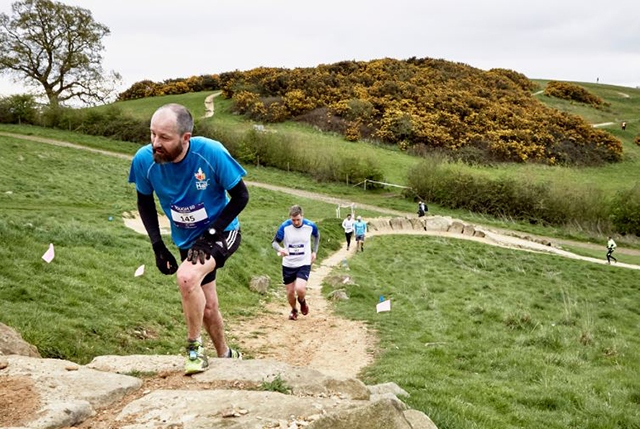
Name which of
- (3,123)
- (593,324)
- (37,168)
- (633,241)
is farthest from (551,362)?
(3,123)

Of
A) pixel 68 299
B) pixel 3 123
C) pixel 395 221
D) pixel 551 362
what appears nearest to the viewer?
pixel 68 299

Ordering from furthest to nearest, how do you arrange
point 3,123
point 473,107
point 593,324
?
point 473,107 → point 3,123 → point 593,324

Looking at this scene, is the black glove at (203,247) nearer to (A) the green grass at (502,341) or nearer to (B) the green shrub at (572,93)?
(A) the green grass at (502,341)

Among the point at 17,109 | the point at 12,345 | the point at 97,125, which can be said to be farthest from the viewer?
the point at 97,125

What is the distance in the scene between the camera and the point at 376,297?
15586mm

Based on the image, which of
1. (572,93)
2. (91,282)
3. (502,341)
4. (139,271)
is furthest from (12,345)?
(572,93)

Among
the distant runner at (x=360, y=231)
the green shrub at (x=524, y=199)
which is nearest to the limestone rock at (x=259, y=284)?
the distant runner at (x=360, y=231)

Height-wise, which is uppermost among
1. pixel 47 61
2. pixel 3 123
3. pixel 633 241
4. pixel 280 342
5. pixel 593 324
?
pixel 47 61

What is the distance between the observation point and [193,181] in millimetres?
5004

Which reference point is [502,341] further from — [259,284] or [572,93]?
[572,93]

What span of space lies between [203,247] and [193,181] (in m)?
0.62

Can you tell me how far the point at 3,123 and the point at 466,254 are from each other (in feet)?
147

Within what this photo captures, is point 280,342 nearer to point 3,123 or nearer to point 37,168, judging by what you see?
point 37,168

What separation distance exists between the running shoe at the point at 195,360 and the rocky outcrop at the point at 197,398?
0.06 m
